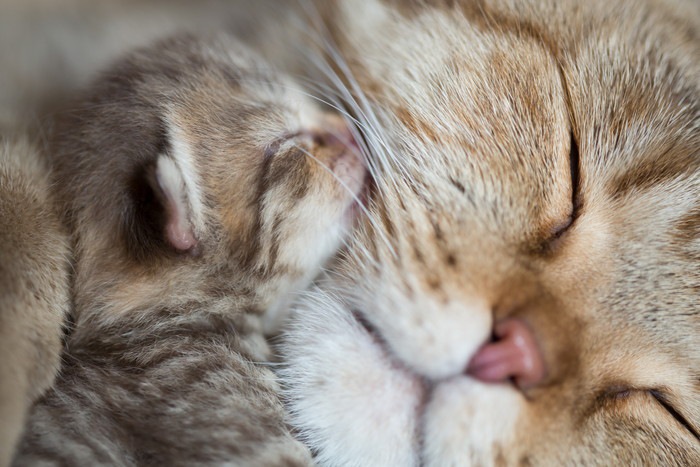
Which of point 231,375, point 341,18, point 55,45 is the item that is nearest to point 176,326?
point 231,375

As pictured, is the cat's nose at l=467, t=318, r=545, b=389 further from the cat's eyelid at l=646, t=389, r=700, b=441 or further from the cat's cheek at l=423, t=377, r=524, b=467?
the cat's eyelid at l=646, t=389, r=700, b=441

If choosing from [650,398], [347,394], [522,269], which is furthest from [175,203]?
[650,398]

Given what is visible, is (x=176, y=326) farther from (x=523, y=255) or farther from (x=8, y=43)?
(x=8, y=43)

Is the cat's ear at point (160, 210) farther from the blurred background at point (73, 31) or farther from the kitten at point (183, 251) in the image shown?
the blurred background at point (73, 31)

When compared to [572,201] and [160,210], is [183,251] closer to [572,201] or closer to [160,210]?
[160,210]

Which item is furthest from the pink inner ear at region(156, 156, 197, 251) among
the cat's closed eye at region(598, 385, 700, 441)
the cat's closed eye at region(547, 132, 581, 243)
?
the cat's closed eye at region(598, 385, 700, 441)

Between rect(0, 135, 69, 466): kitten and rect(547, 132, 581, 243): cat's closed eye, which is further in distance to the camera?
rect(547, 132, 581, 243): cat's closed eye
